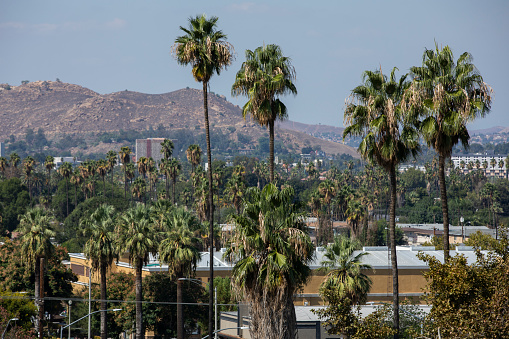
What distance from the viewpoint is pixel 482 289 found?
25.5 metres

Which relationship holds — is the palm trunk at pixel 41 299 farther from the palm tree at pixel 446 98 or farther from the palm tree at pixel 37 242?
the palm tree at pixel 446 98

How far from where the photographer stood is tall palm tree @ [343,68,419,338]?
1238 inches

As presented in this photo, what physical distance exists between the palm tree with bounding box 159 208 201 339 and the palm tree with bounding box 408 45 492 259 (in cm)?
2519

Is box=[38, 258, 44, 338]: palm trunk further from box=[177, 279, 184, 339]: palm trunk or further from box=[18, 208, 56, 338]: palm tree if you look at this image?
box=[177, 279, 184, 339]: palm trunk

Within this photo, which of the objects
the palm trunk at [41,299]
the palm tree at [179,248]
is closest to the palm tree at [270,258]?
the palm tree at [179,248]

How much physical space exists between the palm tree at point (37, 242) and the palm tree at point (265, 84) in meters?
29.6

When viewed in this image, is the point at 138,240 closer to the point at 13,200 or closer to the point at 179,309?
the point at 179,309

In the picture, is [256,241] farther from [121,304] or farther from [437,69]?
[121,304]

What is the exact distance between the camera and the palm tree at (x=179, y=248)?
Answer: 169 feet

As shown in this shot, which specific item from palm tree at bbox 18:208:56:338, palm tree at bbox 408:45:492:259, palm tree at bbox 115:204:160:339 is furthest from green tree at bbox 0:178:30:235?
palm tree at bbox 408:45:492:259

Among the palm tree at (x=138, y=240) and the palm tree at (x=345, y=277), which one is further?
the palm tree at (x=138, y=240)

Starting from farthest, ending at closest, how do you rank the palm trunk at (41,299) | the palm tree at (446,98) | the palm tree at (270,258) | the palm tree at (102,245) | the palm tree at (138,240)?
the palm tree at (102,245), the palm trunk at (41,299), the palm tree at (138,240), the palm tree at (446,98), the palm tree at (270,258)

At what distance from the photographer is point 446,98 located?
29922mm

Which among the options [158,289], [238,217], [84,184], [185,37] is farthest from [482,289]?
[84,184]
